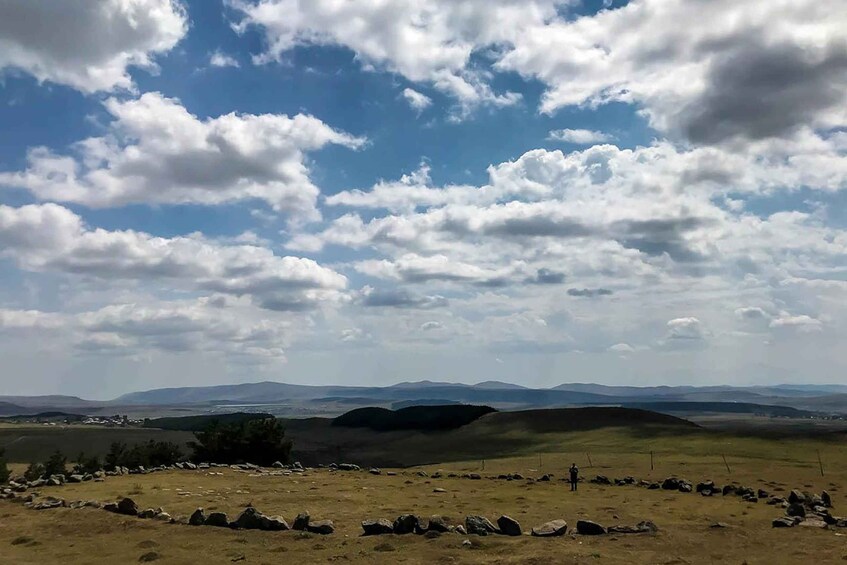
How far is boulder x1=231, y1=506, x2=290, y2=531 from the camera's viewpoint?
31.8 m

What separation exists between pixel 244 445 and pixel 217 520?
164 ft

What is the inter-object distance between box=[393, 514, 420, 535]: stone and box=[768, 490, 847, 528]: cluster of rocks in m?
17.4

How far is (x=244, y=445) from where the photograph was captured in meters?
81.1

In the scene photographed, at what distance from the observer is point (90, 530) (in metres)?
33.3

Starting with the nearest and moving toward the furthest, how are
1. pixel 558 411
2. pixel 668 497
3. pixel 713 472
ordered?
1. pixel 668 497
2. pixel 713 472
3. pixel 558 411

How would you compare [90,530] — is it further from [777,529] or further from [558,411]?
[558,411]

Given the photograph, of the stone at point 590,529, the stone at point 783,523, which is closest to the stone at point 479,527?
the stone at point 590,529

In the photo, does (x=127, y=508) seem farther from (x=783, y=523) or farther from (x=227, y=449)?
(x=227, y=449)

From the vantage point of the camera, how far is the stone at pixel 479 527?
30.1 meters

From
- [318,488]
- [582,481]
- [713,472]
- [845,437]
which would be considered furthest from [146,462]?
[845,437]

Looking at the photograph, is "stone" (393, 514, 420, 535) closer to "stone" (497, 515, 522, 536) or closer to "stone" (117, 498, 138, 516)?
→ "stone" (497, 515, 522, 536)

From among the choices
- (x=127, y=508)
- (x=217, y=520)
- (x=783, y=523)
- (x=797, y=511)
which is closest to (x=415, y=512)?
(x=217, y=520)

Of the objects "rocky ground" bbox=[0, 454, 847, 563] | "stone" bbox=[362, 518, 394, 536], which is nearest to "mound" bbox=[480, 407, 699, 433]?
"rocky ground" bbox=[0, 454, 847, 563]

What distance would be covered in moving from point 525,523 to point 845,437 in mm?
98370
